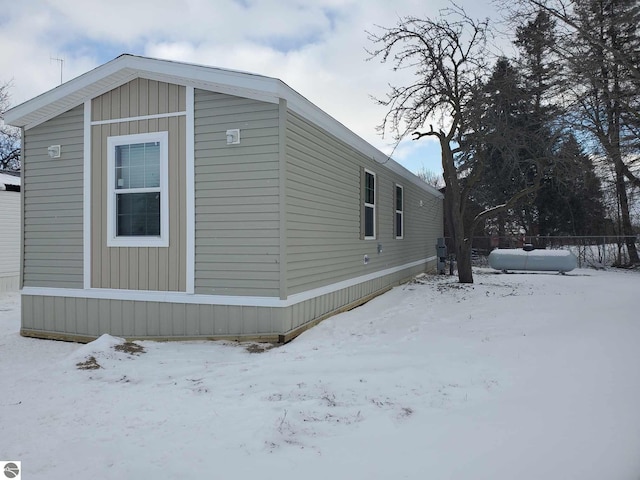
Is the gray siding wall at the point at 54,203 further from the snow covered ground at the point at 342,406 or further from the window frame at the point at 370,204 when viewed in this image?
the window frame at the point at 370,204

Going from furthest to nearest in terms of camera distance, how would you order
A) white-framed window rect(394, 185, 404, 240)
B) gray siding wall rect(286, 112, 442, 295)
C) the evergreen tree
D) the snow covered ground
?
the evergreen tree
white-framed window rect(394, 185, 404, 240)
gray siding wall rect(286, 112, 442, 295)
the snow covered ground

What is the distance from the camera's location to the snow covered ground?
2406 mm

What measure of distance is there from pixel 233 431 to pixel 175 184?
359 cm

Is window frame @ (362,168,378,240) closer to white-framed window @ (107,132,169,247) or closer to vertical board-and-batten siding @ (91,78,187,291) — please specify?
vertical board-and-batten siding @ (91,78,187,291)

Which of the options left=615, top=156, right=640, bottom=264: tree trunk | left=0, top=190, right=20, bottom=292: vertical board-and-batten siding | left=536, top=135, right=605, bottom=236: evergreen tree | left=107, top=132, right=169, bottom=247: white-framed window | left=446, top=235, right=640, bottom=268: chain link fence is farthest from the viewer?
left=536, top=135, right=605, bottom=236: evergreen tree

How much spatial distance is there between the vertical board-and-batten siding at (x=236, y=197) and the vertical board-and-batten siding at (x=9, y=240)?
8.63 m

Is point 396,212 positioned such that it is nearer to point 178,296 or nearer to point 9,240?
point 178,296

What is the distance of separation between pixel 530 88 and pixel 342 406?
845 cm

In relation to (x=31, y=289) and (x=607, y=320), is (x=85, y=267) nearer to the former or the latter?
(x=31, y=289)

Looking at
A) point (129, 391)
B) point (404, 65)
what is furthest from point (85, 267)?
point (404, 65)

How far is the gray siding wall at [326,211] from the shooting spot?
216 inches

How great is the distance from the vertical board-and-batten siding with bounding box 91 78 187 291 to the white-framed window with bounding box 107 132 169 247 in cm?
8

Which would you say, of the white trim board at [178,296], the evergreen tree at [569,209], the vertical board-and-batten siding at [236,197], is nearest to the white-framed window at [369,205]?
the white trim board at [178,296]

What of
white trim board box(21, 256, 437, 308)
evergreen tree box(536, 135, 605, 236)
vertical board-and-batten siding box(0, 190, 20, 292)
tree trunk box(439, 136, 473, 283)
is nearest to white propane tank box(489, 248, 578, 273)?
tree trunk box(439, 136, 473, 283)
